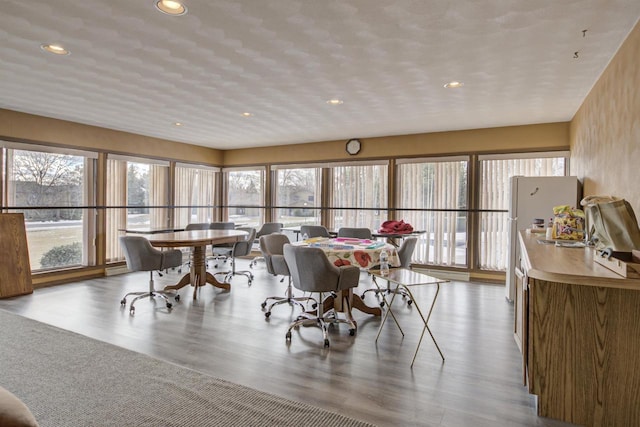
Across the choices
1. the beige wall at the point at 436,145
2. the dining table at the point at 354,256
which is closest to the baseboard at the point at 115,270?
the beige wall at the point at 436,145

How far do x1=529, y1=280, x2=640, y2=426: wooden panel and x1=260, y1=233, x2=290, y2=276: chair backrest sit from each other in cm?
264

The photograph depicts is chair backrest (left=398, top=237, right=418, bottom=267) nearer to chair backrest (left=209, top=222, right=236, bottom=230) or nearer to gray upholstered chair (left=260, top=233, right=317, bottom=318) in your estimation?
gray upholstered chair (left=260, top=233, right=317, bottom=318)

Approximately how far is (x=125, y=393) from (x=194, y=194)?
20.1ft

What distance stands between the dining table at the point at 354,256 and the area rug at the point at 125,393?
171 cm

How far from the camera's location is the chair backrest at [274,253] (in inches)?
169

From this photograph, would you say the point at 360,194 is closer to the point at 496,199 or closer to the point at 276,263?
the point at 496,199

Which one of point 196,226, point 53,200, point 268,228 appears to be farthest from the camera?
point 268,228

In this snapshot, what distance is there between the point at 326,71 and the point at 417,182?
3655 mm

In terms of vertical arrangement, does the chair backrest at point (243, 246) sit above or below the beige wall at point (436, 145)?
below

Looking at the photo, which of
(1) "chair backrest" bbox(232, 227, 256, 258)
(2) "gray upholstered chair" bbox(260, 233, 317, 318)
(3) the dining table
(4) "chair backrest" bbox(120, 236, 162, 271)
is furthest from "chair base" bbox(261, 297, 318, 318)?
(1) "chair backrest" bbox(232, 227, 256, 258)

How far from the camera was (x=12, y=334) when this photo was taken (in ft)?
11.5

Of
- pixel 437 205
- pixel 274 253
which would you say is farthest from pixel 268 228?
pixel 437 205

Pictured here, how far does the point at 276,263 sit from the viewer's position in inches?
170

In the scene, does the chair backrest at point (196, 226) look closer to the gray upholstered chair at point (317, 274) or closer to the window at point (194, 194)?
the window at point (194, 194)
